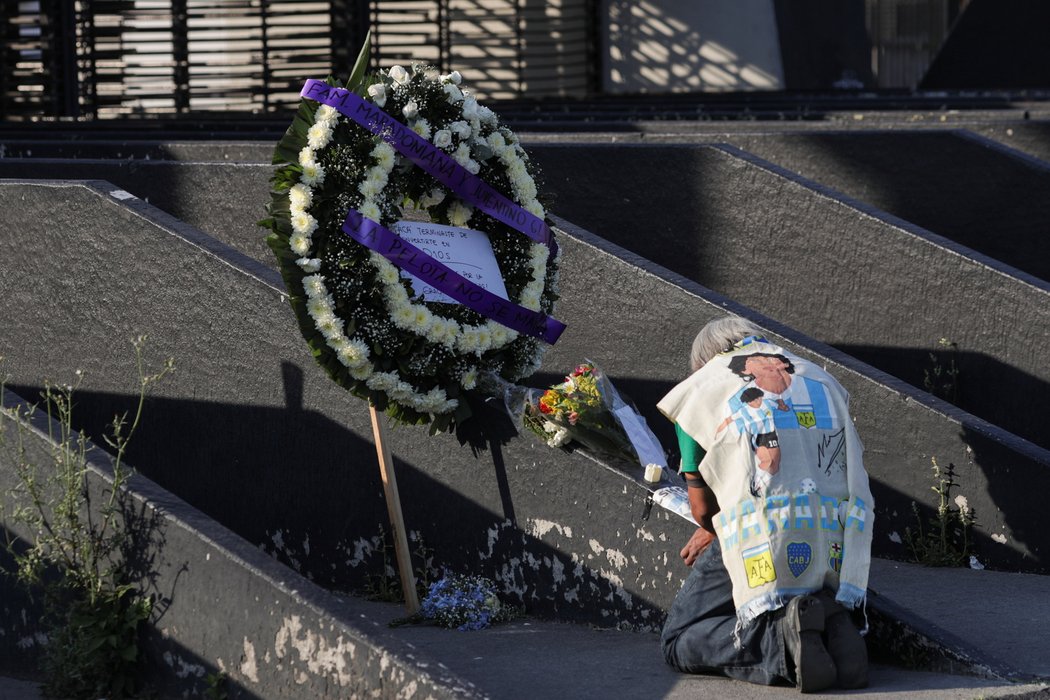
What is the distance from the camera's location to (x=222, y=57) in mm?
18328

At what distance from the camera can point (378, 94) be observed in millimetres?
5492

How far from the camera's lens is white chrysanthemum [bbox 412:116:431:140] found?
555 centimetres

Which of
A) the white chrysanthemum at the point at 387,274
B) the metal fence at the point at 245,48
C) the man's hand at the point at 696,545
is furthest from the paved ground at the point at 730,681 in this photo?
the metal fence at the point at 245,48

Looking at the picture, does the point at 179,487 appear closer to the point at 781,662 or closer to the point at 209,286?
the point at 209,286

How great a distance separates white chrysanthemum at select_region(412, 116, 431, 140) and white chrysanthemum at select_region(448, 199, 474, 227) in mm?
355

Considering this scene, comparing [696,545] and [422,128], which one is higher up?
[422,128]

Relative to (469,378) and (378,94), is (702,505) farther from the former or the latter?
(378,94)

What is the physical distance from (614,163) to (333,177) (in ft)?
9.11

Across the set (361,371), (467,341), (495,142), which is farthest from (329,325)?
(495,142)

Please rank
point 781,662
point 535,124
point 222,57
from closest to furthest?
point 781,662 → point 535,124 → point 222,57

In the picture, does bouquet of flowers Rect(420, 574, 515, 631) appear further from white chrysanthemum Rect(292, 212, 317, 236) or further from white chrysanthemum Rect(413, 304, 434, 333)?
white chrysanthemum Rect(292, 212, 317, 236)

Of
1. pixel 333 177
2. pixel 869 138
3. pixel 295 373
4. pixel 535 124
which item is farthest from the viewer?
pixel 535 124

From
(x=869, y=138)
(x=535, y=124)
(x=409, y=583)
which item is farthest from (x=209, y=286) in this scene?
(x=535, y=124)

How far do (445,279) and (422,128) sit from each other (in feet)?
1.78
